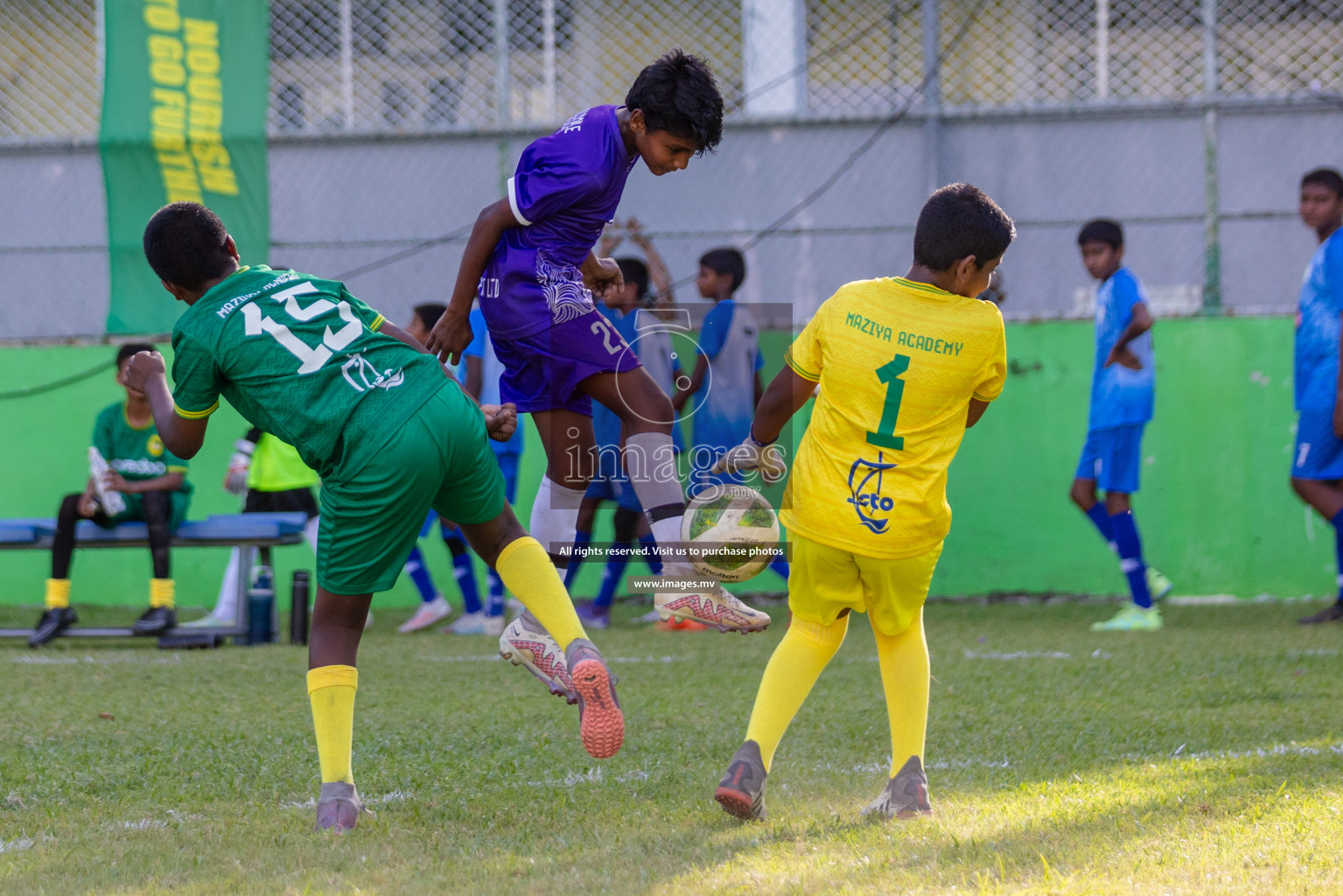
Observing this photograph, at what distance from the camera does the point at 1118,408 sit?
7.02m

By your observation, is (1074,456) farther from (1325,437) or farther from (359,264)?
(359,264)

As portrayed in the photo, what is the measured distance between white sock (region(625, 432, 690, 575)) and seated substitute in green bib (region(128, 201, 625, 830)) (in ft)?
2.24

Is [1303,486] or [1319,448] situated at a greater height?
[1319,448]

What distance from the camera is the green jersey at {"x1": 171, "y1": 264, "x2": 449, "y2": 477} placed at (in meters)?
3.03

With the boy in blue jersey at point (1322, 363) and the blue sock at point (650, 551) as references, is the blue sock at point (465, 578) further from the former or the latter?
the boy in blue jersey at point (1322, 363)

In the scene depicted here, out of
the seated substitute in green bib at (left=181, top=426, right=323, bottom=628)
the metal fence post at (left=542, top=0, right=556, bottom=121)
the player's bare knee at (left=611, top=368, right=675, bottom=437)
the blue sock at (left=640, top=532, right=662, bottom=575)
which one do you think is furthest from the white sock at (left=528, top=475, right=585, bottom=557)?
the metal fence post at (left=542, top=0, right=556, bottom=121)

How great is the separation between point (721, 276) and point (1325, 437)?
11.3 ft

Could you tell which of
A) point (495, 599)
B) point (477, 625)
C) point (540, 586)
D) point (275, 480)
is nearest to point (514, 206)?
point (540, 586)

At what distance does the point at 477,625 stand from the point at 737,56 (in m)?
5.49

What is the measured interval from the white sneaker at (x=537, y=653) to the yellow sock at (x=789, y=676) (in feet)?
1.79

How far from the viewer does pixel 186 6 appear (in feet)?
29.7

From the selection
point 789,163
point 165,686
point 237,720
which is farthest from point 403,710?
point 789,163

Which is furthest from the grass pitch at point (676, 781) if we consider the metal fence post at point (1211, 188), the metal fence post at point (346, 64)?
the metal fence post at point (346, 64)

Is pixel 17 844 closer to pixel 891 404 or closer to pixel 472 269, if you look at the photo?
pixel 472 269
